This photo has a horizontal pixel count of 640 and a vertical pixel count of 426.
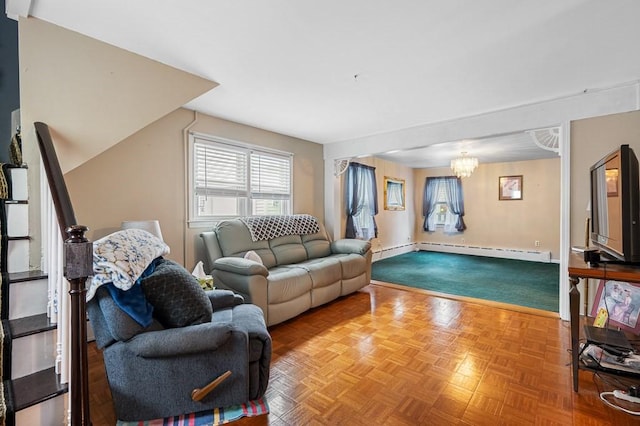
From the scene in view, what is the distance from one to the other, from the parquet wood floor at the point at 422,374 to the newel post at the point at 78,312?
0.65 metres

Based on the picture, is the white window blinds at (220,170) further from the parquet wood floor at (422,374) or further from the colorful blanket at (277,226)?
the parquet wood floor at (422,374)

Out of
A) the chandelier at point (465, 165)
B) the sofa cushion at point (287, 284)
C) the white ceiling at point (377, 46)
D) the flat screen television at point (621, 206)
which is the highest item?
the white ceiling at point (377, 46)

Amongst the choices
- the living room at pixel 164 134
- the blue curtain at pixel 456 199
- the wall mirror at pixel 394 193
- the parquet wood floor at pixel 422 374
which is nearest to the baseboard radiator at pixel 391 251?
the wall mirror at pixel 394 193

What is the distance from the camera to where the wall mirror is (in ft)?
21.9

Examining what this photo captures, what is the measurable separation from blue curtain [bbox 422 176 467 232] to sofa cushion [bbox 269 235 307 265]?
4.85 metres

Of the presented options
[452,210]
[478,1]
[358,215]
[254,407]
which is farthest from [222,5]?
[452,210]

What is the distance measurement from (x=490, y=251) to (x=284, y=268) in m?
5.63

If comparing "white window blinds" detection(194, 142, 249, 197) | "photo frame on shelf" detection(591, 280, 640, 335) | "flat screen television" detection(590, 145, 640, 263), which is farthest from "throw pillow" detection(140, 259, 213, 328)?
"photo frame on shelf" detection(591, 280, 640, 335)

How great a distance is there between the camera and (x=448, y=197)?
7.45m

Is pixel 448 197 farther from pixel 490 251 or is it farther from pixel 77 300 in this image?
pixel 77 300

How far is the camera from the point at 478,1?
161cm

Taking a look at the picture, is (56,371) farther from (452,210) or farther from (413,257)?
(452,210)

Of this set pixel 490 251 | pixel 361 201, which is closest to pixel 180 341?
pixel 361 201

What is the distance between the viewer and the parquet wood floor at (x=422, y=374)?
5.42ft
